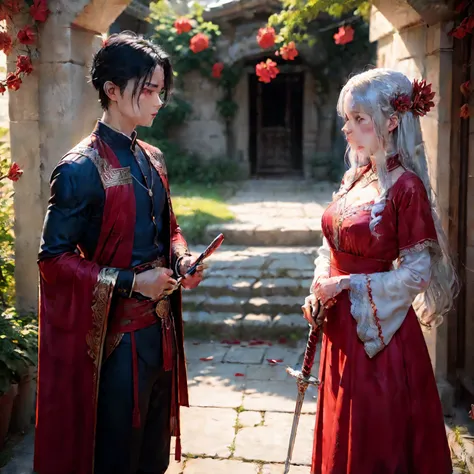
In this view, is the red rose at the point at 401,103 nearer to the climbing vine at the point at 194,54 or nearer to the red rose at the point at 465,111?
the red rose at the point at 465,111

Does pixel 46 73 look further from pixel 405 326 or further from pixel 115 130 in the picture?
pixel 405 326

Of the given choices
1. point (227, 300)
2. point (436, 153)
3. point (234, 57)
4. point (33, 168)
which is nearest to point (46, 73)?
point (33, 168)

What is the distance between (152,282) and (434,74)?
90.9 inches

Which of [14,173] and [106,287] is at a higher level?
[14,173]

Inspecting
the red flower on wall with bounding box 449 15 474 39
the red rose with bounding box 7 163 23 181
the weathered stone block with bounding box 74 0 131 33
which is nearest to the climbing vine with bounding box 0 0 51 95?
the weathered stone block with bounding box 74 0 131 33

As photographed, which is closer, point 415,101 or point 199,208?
point 415,101

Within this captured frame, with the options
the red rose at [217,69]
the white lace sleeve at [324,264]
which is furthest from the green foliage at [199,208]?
the white lace sleeve at [324,264]

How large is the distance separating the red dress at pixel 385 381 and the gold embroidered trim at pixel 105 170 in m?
0.81

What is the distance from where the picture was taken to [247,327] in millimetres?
5648

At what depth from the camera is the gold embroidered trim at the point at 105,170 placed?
2.13 metres

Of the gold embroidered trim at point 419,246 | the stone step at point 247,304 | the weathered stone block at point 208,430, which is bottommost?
the weathered stone block at point 208,430

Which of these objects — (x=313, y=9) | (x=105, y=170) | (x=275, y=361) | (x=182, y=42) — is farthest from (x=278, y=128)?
(x=105, y=170)

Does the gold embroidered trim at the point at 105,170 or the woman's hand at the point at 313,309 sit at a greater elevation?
Answer: the gold embroidered trim at the point at 105,170

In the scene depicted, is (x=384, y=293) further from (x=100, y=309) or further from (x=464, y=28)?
(x=464, y=28)
